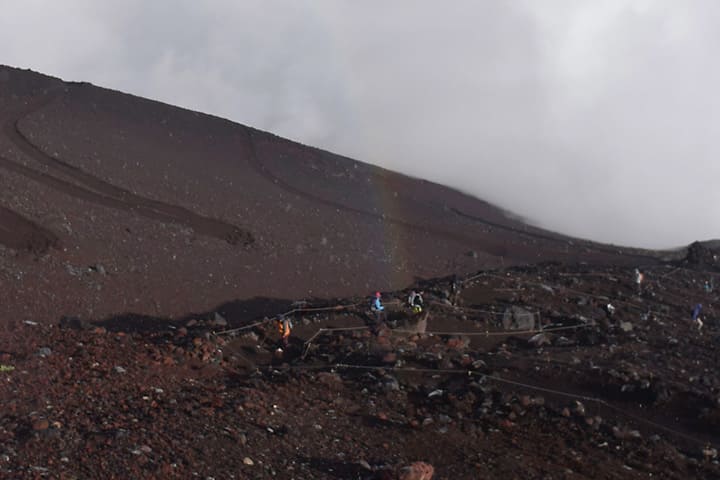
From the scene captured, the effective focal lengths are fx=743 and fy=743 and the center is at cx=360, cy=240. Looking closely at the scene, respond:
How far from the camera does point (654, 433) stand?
7996mm

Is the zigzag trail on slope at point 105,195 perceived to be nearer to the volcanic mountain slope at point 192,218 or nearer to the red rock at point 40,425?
the volcanic mountain slope at point 192,218

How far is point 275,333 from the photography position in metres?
10.8

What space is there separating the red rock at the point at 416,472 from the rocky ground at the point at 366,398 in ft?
0.06

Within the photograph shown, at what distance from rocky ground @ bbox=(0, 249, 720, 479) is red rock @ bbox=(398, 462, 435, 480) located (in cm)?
2

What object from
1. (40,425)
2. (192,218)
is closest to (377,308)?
(192,218)

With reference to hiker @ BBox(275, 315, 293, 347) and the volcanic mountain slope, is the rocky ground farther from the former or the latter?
the volcanic mountain slope

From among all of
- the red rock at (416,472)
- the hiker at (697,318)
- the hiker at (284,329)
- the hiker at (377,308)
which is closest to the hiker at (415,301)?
the hiker at (377,308)

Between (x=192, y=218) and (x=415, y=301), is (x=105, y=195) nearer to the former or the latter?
(x=192, y=218)

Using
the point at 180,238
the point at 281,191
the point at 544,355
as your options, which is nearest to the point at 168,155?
the point at 281,191

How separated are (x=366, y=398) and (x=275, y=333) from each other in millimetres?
2834

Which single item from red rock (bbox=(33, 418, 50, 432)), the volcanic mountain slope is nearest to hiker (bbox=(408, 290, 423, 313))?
the volcanic mountain slope

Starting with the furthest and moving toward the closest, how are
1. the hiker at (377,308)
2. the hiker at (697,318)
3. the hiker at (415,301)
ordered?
the hiker at (697,318) < the hiker at (415,301) < the hiker at (377,308)

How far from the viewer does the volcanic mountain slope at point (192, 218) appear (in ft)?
42.0

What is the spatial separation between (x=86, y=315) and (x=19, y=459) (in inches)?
246
